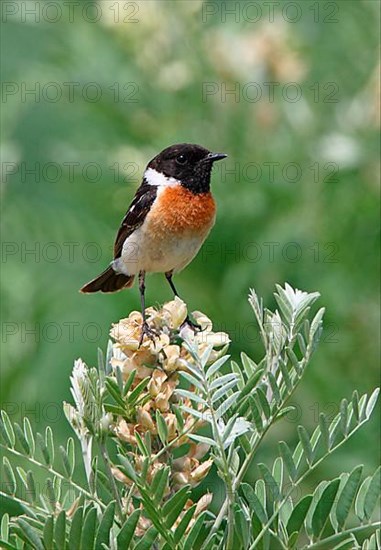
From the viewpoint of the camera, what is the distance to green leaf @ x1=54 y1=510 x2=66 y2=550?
53.8 inches

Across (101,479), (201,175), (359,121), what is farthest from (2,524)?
(359,121)

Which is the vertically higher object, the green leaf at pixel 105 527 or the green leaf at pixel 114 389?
the green leaf at pixel 114 389

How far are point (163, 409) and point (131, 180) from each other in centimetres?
285

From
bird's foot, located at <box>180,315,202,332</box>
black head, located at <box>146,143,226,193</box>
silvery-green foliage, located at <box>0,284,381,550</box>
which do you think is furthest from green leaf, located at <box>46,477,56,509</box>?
black head, located at <box>146,143,226,193</box>

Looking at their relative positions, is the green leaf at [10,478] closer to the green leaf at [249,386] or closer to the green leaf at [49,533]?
the green leaf at [49,533]

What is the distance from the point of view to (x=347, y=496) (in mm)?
1491

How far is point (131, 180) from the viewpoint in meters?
4.40

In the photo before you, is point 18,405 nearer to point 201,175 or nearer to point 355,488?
point 201,175

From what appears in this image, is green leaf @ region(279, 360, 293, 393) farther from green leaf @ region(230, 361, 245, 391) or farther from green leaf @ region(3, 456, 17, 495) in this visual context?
green leaf @ region(3, 456, 17, 495)

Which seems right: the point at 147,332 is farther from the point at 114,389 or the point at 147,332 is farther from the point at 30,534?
the point at 30,534

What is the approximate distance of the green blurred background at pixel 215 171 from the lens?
3.99 m

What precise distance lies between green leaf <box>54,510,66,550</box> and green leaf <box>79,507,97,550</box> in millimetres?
23

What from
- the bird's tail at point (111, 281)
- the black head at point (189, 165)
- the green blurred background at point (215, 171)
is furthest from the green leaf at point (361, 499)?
the green blurred background at point (215, 171)

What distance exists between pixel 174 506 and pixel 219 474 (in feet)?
0.33
